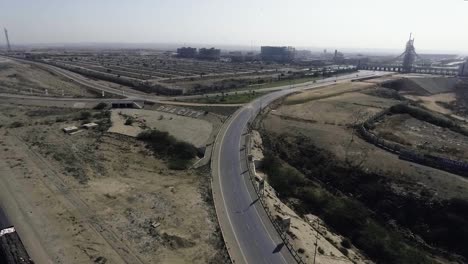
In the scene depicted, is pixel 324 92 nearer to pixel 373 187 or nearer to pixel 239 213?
pixel 373 187

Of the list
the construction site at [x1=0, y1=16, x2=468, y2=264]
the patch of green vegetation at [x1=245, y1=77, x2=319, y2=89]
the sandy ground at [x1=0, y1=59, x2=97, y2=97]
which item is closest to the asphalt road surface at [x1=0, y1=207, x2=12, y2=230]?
the construction site at [x1=0, y1=16, x2=468, y2=264]

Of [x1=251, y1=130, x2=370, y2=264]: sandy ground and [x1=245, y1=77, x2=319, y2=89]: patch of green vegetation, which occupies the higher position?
[x1=245, y1=77, x2=319, y2=89]: patch of green vegetation

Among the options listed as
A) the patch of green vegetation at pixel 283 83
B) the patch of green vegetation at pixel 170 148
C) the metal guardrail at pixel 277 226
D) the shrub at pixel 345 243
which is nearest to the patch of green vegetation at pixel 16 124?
the patch of green vegetation at pixel 170 148

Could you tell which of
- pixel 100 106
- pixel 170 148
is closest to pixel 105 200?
pixel 170 148

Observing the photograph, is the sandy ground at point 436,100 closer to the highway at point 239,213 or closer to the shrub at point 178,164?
the highway at point 239,213

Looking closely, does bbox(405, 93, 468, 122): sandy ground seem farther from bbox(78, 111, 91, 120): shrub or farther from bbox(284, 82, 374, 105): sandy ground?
bbox(78, 111, 91, 120): shrub

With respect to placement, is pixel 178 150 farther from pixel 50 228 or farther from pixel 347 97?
pixel 347 97

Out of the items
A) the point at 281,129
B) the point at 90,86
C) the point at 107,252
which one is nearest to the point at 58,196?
the point at 107,252
